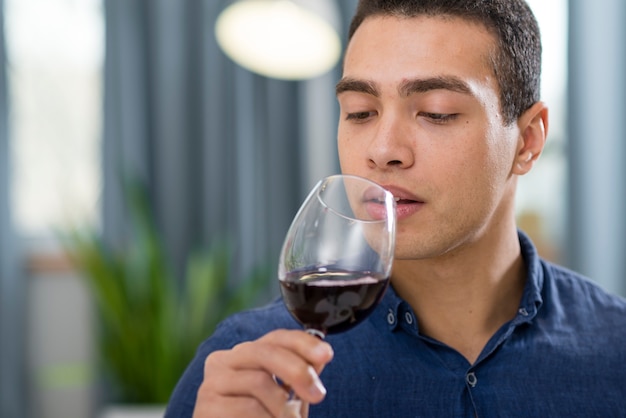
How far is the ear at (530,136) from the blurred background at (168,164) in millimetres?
1842

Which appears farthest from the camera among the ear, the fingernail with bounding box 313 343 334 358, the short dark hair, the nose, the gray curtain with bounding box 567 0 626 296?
A: the gray curtain with bounding box 567 0 626 296

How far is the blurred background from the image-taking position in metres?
3.22

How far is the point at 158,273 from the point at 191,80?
104cm

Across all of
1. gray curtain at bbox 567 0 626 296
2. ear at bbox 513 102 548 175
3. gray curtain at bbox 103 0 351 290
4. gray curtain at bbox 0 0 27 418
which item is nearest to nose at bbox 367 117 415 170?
ear at bbox 513 102 548 175

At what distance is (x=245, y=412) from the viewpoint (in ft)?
3.08

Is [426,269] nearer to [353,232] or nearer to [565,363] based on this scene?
[565,363]

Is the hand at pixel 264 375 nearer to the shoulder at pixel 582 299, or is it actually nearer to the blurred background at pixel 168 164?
the shoulder at pixel 582 299

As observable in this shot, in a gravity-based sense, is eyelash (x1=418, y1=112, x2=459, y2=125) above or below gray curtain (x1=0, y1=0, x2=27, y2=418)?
above

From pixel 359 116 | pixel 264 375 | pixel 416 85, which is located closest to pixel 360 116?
pixel 359 116

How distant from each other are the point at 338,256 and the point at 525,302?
1.85 feet

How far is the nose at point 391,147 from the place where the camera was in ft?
4.02

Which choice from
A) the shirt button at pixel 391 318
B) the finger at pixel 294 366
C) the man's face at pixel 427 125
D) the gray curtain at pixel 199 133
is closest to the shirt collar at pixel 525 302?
the shirt button at pixel 391 318

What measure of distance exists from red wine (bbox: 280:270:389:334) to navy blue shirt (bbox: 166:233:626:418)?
0.37 metres

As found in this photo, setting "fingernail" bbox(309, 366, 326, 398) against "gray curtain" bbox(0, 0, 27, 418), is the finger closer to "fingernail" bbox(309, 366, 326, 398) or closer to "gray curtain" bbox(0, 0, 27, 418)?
"fingernail" bbox(309, 366, 326, 398)
